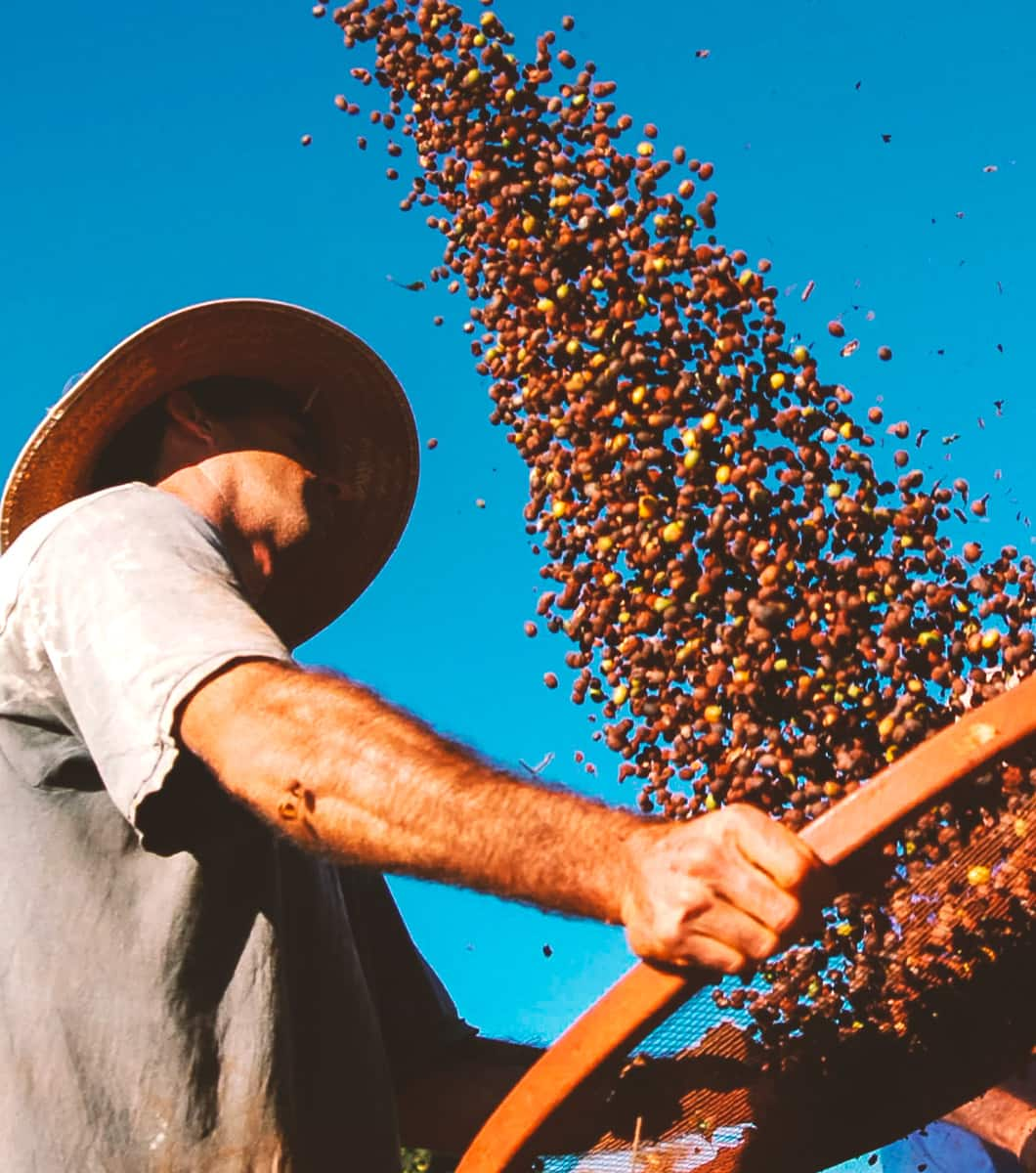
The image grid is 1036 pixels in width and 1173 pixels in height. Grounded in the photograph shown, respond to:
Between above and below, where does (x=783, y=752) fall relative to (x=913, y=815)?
above

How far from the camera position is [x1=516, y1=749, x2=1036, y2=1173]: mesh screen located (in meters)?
2.19

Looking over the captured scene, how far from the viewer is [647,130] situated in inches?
113

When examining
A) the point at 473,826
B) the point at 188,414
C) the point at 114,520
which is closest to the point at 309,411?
the point at 188,414

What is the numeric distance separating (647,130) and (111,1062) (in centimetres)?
217

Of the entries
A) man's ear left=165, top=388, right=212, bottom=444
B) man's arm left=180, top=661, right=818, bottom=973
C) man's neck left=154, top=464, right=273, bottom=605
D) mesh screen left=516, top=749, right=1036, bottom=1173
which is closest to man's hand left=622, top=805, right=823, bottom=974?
man's arm left=180, top=661, right=818, bottom=973

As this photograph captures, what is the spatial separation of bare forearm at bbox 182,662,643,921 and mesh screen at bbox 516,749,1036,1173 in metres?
0.40

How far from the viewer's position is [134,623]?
2154 mm

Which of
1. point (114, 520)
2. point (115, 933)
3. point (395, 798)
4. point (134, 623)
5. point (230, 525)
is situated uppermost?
point (230, 525)

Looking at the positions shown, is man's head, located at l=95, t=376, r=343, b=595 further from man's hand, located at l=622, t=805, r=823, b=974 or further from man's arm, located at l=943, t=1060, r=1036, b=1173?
man's arm, located at l=943, t=1060, r=1036, b=1173

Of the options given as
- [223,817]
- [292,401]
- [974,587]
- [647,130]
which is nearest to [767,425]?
[974,587]

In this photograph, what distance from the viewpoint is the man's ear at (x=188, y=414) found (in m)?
3.78

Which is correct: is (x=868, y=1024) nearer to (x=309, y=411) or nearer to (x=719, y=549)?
(x=719, y=549)

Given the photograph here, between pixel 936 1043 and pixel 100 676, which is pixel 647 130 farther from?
pixel 936 1043

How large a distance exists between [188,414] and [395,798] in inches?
90.4
